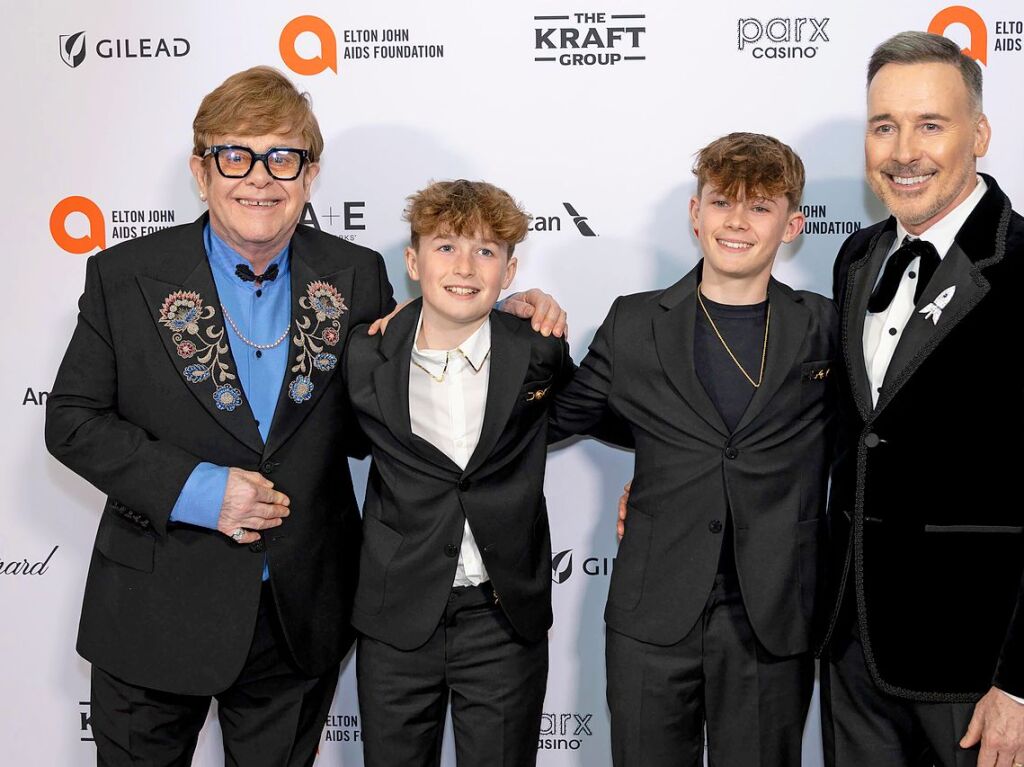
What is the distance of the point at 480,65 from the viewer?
2828 millimetres

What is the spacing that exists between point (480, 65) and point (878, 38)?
1100 millimetres

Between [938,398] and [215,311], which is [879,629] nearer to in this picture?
[938,398]

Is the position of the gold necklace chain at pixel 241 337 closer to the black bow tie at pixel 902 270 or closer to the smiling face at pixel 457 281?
the smiling face at pixel 457 281

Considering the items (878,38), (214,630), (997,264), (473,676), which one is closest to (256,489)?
(214,630)

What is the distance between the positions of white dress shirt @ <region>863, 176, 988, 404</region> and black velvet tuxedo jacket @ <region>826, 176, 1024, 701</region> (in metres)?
0.03

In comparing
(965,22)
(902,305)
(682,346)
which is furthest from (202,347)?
(965,22)

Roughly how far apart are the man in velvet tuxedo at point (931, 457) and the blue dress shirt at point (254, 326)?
1238 millimetres

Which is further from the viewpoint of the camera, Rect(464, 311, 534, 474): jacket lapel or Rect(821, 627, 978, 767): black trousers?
Rect(464, 311, 534, 474): jacket lapel

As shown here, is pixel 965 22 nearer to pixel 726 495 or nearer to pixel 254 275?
pixel 726 495

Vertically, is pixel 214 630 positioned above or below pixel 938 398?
below

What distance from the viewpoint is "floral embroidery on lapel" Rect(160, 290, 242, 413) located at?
7.14 ft

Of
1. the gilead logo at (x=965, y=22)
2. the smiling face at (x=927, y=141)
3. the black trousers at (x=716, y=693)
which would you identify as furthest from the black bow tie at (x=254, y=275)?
the gilead logo at (x=965, y=22)

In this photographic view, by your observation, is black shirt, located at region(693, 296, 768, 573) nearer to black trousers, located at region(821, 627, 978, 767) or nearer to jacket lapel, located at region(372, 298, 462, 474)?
black trousers, located at region(821, 627, 978, 767)

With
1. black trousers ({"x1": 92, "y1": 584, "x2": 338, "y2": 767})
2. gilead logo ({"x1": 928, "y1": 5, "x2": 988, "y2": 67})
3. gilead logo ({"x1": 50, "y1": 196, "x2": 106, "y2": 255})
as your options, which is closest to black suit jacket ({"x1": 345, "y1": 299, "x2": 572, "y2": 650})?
black trousers ({"x1": 92, "y1": 584, "x2": 338, "y2": 767})
